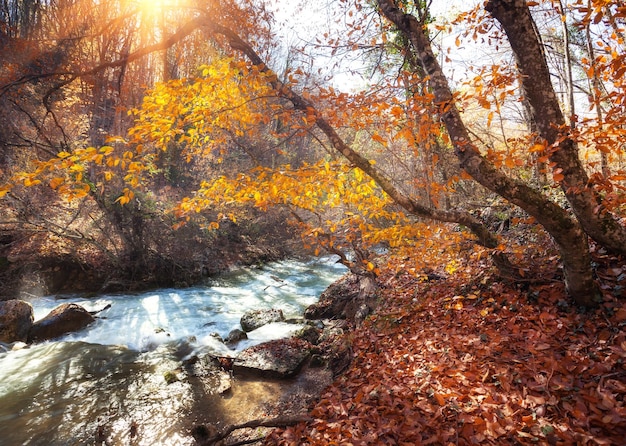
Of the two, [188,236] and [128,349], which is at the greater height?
[188,236]

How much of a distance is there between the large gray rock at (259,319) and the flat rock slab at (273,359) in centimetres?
183

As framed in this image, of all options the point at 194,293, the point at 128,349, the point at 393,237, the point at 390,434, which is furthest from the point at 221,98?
the point at 194,293

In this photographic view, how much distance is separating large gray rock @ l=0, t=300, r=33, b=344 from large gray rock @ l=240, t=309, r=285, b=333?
578 cm

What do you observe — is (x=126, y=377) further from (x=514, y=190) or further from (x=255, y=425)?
(x=514, y=190)

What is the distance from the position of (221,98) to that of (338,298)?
287 inches

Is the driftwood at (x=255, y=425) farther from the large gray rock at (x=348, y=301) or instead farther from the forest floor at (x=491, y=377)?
the large gray rock at (x=348, y=301)

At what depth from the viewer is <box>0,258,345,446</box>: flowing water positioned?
5508 millimetres

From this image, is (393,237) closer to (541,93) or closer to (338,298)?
(541,93)

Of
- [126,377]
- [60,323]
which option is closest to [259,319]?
[126,377]

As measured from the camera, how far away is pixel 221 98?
18.0ft

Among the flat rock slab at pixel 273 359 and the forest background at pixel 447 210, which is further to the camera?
the flat rock slab at pixel 273 359

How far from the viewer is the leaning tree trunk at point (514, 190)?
157 inches

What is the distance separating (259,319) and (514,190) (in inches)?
318

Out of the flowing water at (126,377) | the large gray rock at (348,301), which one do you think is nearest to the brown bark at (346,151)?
the large gray rock at (348,301)
